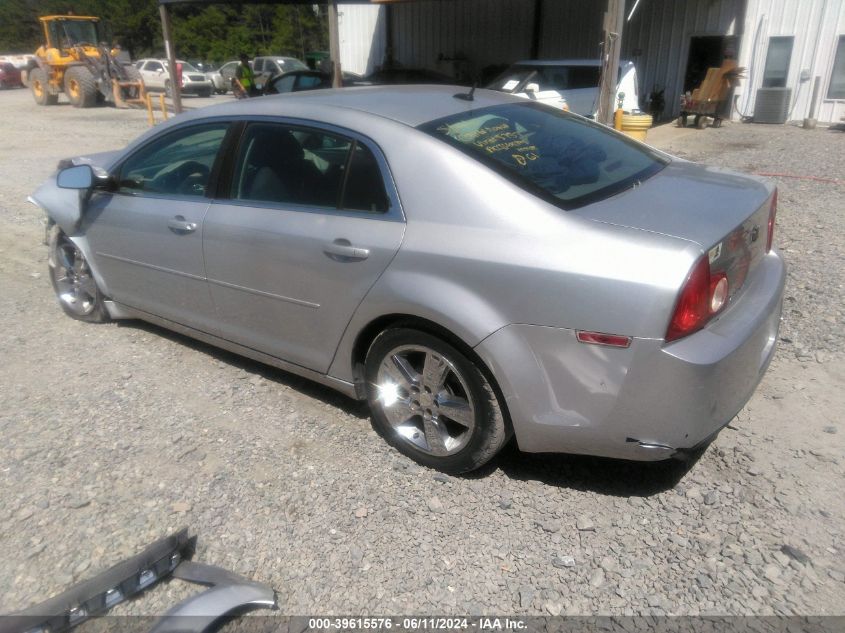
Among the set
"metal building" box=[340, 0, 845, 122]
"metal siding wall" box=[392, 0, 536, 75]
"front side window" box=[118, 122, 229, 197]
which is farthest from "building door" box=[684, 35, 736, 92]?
"front side window" box=[118, 122, 229, 197]

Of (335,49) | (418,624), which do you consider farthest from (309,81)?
(418,624)

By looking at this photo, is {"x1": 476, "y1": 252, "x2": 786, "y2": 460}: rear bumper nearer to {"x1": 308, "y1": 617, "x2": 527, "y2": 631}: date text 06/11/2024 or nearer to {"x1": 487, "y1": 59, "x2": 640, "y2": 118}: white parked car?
{"x1": 308, "y1": 617, "x2": 527, "y2": 631}: date text 06/11/2024

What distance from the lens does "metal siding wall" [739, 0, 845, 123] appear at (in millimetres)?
14750

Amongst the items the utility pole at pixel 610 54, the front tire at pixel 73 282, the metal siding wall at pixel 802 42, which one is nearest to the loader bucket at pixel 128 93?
the utility pole at pixel 610 54

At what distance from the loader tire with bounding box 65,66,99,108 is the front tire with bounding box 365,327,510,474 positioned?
21.9 m

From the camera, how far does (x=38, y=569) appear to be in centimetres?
261

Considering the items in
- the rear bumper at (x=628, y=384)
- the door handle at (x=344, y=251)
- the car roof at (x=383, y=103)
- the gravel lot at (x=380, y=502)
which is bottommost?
the gravel lot at (x=380, y=502)

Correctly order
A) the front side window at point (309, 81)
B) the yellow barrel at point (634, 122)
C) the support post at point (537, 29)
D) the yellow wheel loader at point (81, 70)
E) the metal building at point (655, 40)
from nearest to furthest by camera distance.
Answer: the yellow barrel at point (634, 122)
the metal building at point (655, 40)
the front side window at point (309, 81)
the support post at point (537, 29)
the yellow wheel loader at point (81, 70)

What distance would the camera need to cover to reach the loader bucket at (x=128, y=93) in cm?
2083

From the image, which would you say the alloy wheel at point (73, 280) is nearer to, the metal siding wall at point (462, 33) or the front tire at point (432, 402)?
the front tire at point (432, 402)

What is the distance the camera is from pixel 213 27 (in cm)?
4659

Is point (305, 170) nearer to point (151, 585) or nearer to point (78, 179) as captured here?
point (78, 179)

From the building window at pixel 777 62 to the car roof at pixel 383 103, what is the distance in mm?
14874

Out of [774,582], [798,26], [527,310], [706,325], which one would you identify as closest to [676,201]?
[706,325]
